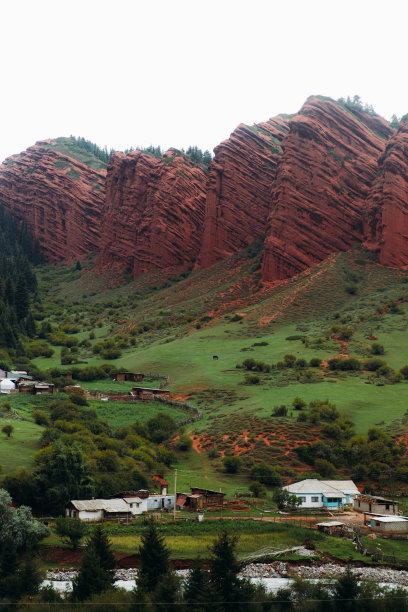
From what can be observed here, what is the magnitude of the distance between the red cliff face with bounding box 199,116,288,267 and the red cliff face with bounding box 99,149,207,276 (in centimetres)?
A: 1080

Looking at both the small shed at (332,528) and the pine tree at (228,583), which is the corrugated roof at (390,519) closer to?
the small shed at (332,528)

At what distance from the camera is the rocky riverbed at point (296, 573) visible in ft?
124

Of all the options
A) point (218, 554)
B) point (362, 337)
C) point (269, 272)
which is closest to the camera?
point (218, 554)

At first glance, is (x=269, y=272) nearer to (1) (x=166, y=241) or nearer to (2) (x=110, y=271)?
(1) (x=166, y=241)

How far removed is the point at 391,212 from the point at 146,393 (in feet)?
180

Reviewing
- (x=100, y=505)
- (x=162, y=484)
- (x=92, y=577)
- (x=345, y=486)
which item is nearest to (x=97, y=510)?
(x=100, y=505)

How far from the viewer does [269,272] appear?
403 feet

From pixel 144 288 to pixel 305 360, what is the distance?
63955 mm

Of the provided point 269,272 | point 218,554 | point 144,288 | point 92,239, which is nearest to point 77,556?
point 218,554

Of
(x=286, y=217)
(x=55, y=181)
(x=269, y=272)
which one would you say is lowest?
(x=269, y=272)

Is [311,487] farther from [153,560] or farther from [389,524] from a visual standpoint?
[153,560]

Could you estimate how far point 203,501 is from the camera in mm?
49875

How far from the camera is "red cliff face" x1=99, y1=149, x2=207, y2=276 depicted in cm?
15412

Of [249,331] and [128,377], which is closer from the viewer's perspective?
[128,377]
